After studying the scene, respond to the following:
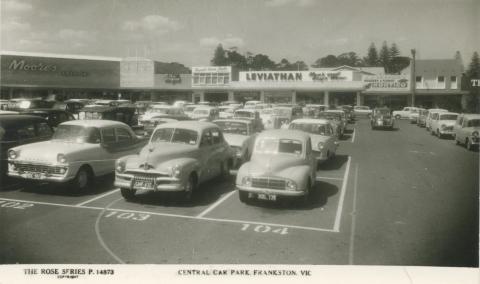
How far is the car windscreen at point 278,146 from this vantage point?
399 inches

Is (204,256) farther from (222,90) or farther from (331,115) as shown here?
(222,90)

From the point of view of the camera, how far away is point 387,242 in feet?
23.2

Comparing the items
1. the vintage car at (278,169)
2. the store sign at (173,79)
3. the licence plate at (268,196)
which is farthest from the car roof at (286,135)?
the store sign at (173,79)

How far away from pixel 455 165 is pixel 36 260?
44.6 feet

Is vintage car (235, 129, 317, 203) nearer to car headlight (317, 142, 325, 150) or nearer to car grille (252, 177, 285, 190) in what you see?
car grille (252, 177, 285, 190)

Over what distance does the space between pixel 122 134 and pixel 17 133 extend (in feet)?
Answer: 8.20

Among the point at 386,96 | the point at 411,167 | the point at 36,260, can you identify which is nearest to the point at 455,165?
the point at 411,167

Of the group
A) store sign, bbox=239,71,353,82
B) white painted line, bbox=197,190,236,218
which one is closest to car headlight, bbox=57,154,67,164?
white painted line, bbox=197,190,236,218

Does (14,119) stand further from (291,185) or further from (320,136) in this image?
(320,136)

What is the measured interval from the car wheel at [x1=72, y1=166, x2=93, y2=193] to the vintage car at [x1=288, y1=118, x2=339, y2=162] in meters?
6.91

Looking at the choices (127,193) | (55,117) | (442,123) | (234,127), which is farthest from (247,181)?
(442,123)

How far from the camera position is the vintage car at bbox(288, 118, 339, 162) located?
14037mm

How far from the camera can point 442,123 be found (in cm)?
2538

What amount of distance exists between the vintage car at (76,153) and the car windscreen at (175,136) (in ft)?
4.43
